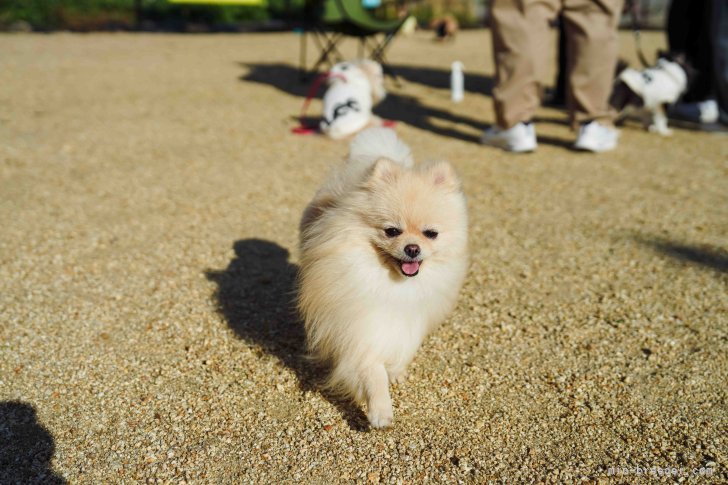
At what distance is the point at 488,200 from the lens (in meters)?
5.02

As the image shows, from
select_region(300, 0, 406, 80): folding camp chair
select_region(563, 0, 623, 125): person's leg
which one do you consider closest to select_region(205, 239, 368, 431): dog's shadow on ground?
select_region(563, 0, 623, 125): person's leg

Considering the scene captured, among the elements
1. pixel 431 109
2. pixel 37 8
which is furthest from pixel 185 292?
pixel 37 8

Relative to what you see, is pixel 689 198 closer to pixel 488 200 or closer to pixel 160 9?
pixel 488 200

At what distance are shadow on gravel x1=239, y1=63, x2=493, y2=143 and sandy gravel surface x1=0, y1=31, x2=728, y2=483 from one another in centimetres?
38

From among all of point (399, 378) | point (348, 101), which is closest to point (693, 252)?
point (399, 378)

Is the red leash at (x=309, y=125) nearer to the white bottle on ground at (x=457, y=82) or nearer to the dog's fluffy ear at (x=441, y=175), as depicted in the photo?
the white bottle on ground at (x=457, y=82)

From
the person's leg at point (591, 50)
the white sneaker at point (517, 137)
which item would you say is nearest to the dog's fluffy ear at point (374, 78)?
the white sneaker at point (517, 137)

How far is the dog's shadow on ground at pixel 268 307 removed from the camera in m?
2.90

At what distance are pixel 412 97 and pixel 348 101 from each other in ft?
7.49

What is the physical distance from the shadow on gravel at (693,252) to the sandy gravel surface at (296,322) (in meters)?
0.02

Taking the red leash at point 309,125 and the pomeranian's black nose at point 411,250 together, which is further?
the red leash at point 309,125

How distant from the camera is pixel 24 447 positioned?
7.74ft

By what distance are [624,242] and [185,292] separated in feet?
9.14

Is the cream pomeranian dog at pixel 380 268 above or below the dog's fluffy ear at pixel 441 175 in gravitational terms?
below
